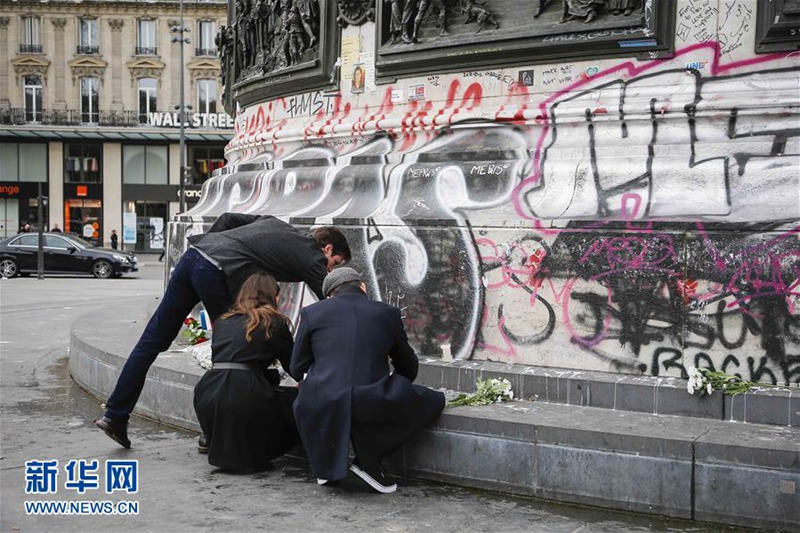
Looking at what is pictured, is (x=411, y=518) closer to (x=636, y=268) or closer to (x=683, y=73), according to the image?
(x=636, y=268)

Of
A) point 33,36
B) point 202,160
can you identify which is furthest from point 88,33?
point 202,160

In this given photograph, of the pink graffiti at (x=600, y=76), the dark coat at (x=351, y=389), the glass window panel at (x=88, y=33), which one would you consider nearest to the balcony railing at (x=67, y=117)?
the glass window panel at (x=88, y=33)

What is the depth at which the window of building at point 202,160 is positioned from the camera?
51.6m

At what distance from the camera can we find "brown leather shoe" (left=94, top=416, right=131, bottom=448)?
595 centimetres

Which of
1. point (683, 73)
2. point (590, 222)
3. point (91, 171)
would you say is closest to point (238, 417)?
point (590, 222)

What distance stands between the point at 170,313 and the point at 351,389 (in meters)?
Result: 1.56

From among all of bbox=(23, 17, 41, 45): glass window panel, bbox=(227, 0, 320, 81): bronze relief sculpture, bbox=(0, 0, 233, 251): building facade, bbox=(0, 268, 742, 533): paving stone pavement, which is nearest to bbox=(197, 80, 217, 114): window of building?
bbox=(0, 0, 233, 251): building facade

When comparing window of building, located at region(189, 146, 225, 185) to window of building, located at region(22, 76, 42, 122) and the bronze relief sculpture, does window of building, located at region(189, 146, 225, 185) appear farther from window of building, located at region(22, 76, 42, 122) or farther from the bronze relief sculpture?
the bronze relief sculpture

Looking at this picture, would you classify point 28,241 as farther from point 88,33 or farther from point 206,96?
point 88,33

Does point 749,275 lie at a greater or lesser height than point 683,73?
lesser

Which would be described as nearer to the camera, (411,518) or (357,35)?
(411,518)

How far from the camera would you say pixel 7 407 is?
7.54 meters

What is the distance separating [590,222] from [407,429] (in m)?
1.79

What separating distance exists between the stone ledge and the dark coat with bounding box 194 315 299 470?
724 mm
